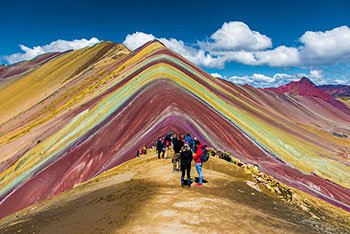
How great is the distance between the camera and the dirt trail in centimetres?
1306

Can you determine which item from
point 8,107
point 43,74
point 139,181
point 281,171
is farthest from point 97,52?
point 139,181

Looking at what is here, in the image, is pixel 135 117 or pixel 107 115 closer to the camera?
pixel 135 117

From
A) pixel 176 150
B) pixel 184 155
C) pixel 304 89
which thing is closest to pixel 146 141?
pixel 176 150

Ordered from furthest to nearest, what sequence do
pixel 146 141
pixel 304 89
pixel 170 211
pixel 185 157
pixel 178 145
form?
pixel 304 89 < pixel 146 141 < pixel 178 145 < pixel 185 157 < pixel 170 211

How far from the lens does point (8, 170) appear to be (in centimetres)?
4700

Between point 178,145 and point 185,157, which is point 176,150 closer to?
point 178,145

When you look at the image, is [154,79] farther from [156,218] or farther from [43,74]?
[43,74]

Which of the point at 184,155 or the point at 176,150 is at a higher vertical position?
the point at 184,155

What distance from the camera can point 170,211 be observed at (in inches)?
559

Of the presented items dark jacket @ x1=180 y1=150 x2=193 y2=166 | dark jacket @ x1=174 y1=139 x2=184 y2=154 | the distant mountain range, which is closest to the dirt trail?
dark jacket @ x1=180 y1=150 x2=193 y2=166

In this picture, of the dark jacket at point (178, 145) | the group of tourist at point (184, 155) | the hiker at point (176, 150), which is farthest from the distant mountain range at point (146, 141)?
the dark jacket at point (178, 145)

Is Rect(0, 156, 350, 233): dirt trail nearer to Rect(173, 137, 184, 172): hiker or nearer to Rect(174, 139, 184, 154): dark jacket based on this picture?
Rect(173, 137, 184, 172): hiker

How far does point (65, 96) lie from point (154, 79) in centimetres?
4009

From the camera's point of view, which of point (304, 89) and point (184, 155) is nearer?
point (184, 155)
